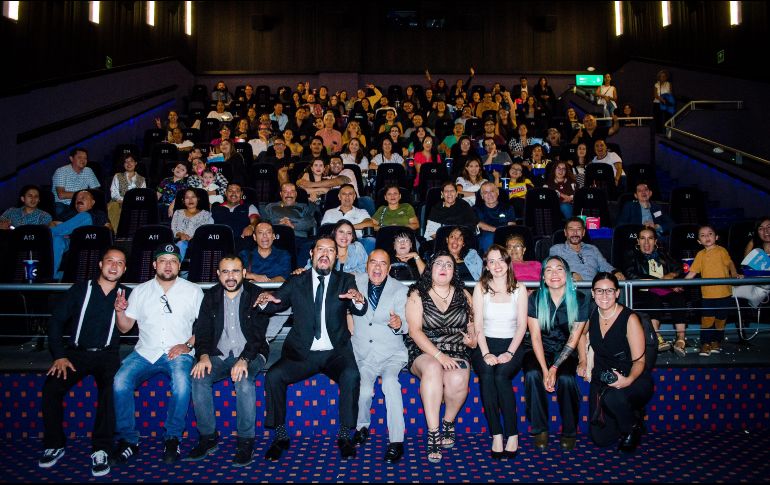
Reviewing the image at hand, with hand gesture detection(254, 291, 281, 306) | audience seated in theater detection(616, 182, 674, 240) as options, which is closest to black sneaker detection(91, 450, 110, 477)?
hand gesture detection(254, 291, 281, 306)

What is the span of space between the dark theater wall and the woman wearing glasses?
40.7 feet

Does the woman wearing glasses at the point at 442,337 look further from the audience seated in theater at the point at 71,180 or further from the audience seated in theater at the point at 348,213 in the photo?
the audience seated in theater at the point at 71,180

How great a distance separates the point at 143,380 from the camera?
4203 millimetres

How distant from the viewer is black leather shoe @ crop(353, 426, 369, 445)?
4.07 metres

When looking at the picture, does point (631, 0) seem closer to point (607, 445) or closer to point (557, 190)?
point (557, 190)

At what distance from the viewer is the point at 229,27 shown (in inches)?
631

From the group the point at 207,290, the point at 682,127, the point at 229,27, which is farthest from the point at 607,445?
the point at 229,27

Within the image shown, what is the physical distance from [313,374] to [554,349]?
157 centimetres

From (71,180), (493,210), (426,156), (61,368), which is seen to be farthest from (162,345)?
(426,156)

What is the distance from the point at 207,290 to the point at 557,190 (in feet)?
14.8

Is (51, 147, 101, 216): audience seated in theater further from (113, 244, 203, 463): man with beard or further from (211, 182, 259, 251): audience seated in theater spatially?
(113, 244, 203, 463): man with beard

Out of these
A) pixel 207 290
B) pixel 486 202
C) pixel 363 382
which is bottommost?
pixel 363 382

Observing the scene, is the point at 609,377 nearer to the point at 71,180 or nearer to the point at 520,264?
the point at 520,264

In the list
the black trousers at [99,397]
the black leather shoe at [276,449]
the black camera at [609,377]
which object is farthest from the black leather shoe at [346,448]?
the black camera at [609,377]
